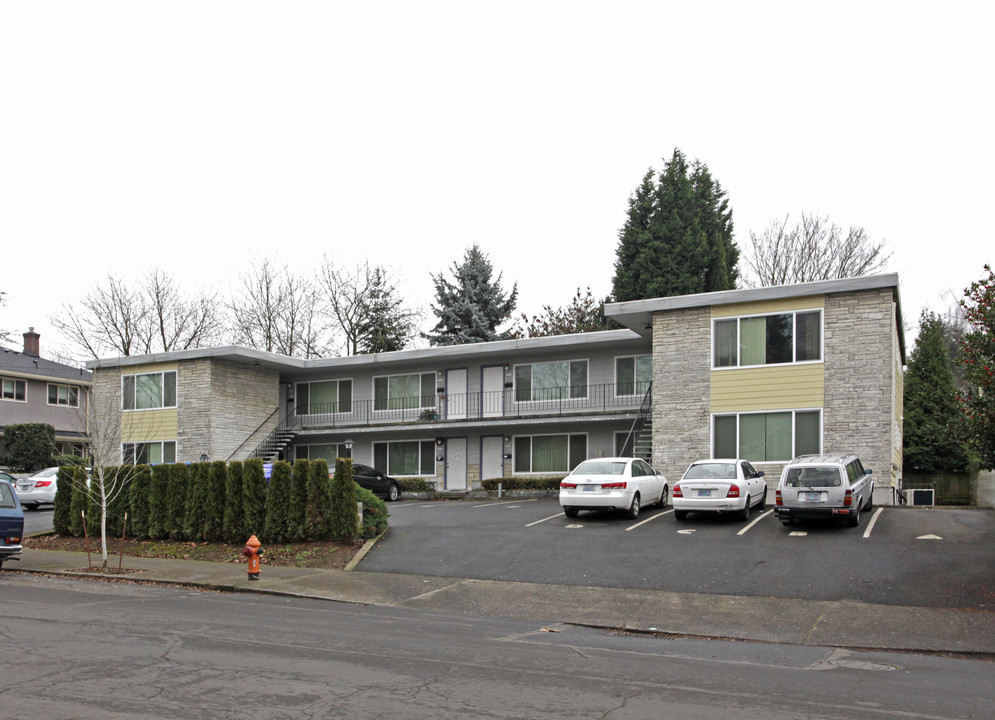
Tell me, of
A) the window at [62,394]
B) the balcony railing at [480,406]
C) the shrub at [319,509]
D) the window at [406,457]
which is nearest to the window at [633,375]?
the balcony railing at [480,406]

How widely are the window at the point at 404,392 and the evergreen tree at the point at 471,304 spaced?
1219 cm

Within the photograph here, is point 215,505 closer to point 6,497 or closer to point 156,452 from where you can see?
point 6,497

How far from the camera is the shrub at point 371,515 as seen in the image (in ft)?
65.1

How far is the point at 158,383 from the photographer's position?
33.9 metres

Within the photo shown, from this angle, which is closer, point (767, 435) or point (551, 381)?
point (767, 435)

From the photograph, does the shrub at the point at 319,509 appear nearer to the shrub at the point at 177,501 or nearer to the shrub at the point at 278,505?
the shrub at the point at 278,505

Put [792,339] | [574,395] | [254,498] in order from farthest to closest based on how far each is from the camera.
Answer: [574,395] → [792,339] → [254,498]

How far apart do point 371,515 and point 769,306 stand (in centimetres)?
1181

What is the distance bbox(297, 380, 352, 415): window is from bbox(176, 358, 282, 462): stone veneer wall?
278 cm

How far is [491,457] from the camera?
32.7 metres

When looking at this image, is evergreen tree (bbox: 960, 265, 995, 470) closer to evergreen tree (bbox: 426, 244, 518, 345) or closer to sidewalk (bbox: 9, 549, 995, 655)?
sidewalk (bbox: 9, 549, 995, 655)

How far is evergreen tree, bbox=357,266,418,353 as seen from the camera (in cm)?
4991

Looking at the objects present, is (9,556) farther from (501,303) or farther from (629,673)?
(501,303)

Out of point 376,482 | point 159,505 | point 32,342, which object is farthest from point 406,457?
point 32,342
